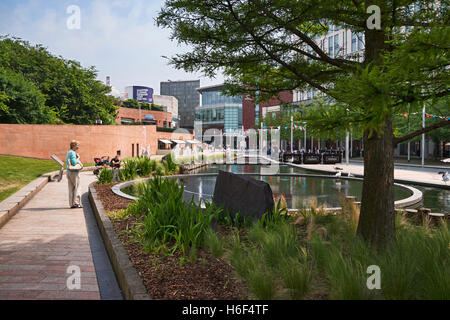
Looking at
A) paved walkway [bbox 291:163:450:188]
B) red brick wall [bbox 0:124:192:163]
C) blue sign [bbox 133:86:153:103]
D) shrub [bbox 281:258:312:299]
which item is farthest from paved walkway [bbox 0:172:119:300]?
blue sign [bbox 133:86:153:103]

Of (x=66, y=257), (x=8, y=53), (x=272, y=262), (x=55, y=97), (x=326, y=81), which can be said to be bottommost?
(x=66, y=257)

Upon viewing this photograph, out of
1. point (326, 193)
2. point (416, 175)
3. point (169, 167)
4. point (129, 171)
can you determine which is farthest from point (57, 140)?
point (416, 175)

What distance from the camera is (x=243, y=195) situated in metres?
6.36

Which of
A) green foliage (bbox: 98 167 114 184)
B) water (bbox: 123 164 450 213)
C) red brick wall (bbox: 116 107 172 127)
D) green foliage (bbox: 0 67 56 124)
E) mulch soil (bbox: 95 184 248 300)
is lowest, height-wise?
water (bbox: 123 164 450 213)

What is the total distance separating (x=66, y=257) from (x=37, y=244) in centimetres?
110

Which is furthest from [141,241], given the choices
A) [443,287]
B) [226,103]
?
[226,103]

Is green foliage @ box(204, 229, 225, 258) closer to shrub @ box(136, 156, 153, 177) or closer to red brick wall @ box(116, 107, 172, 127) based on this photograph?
shrub @ box(136, 156, 153, 177)

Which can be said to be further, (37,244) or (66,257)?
(37,244)

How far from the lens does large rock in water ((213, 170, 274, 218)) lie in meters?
6.01

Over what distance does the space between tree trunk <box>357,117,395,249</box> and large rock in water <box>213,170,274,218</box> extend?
1827mm

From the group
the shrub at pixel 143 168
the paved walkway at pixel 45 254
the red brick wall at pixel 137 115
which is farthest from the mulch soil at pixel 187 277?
the red brick wall at pixel 137 115

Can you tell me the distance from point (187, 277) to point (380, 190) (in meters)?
3.09
